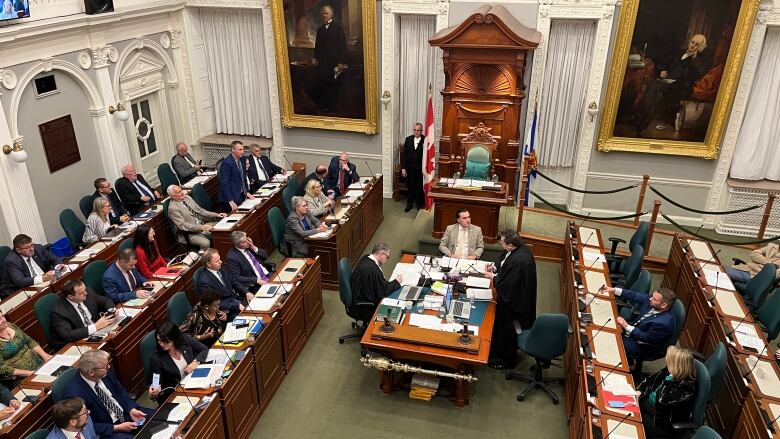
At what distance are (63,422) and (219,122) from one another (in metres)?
8.97

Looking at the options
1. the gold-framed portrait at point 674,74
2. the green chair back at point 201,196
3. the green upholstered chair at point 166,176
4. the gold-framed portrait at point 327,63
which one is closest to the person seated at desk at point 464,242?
the gold-framed portrait at point 674,74

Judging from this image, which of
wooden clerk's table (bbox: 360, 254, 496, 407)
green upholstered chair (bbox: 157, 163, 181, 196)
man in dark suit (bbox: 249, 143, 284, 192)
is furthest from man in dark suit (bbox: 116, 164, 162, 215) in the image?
wooden clerk's table (bbox: 360, 254, 496, 407)

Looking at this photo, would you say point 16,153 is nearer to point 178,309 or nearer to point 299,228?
point 178,309

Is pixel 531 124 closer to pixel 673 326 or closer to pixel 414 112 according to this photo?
pixel 414 112

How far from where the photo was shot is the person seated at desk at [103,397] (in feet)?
15.5

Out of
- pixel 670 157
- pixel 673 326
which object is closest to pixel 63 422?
pixel 673 326

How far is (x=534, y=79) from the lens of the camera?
10047 mm

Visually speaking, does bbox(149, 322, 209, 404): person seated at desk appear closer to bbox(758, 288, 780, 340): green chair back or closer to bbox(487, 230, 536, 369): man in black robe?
bbox(487, 230, 536, 369): man in black robe

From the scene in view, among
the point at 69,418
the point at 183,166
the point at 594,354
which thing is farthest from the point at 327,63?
the point at 69,418

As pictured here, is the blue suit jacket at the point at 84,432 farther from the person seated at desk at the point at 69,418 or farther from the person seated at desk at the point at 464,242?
the person seated at desk at the point at 464,242

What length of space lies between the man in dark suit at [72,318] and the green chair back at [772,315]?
729 centimetres

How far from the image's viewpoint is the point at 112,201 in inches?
340

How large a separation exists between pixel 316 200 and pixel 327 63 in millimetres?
3499

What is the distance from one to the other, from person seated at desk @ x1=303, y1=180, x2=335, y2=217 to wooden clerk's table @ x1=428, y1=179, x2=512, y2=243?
1.64 m
